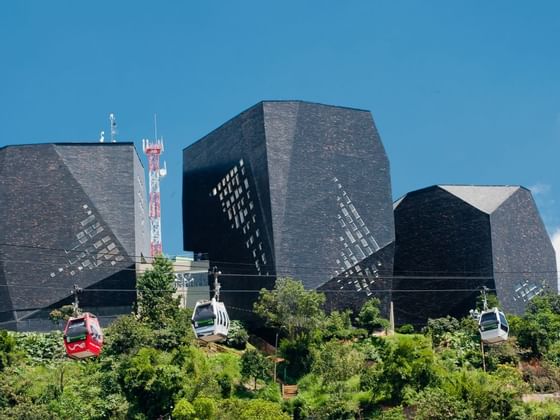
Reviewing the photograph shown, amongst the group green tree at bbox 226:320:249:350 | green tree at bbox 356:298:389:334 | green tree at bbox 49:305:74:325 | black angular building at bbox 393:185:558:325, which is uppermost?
black angular building at bbox 393:185:558:325

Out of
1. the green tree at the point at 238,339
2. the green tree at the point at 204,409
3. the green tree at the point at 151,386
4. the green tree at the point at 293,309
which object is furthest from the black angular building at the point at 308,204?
the green tree at the point at 204,409

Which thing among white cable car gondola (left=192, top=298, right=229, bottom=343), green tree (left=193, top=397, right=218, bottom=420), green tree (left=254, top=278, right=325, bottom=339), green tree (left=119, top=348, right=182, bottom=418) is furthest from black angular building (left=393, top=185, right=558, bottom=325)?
green tree (left=193, top=397, right=218, bottom=420)

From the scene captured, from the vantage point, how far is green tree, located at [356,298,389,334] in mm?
54219

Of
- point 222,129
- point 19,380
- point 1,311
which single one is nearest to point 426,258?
point 222,129

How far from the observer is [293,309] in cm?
4881

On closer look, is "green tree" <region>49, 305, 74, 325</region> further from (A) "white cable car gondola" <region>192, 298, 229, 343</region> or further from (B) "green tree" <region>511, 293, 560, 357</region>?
(B) "green tree" <region>511, 293, 560, 357</region>

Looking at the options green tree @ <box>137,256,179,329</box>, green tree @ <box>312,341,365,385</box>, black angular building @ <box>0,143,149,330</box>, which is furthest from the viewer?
black angular building @ <box>0,143,149,330</box>

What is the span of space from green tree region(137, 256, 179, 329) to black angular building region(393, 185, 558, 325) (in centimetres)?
1489

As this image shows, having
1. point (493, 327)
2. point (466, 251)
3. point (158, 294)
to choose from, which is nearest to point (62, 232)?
point (158, 294)

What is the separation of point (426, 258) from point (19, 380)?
2889cm

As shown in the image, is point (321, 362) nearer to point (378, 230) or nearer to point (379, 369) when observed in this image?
point (379, 369)

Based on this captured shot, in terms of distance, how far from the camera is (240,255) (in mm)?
58375

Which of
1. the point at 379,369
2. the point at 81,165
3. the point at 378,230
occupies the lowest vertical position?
the point at 379,369

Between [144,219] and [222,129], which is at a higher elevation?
[222,129]
